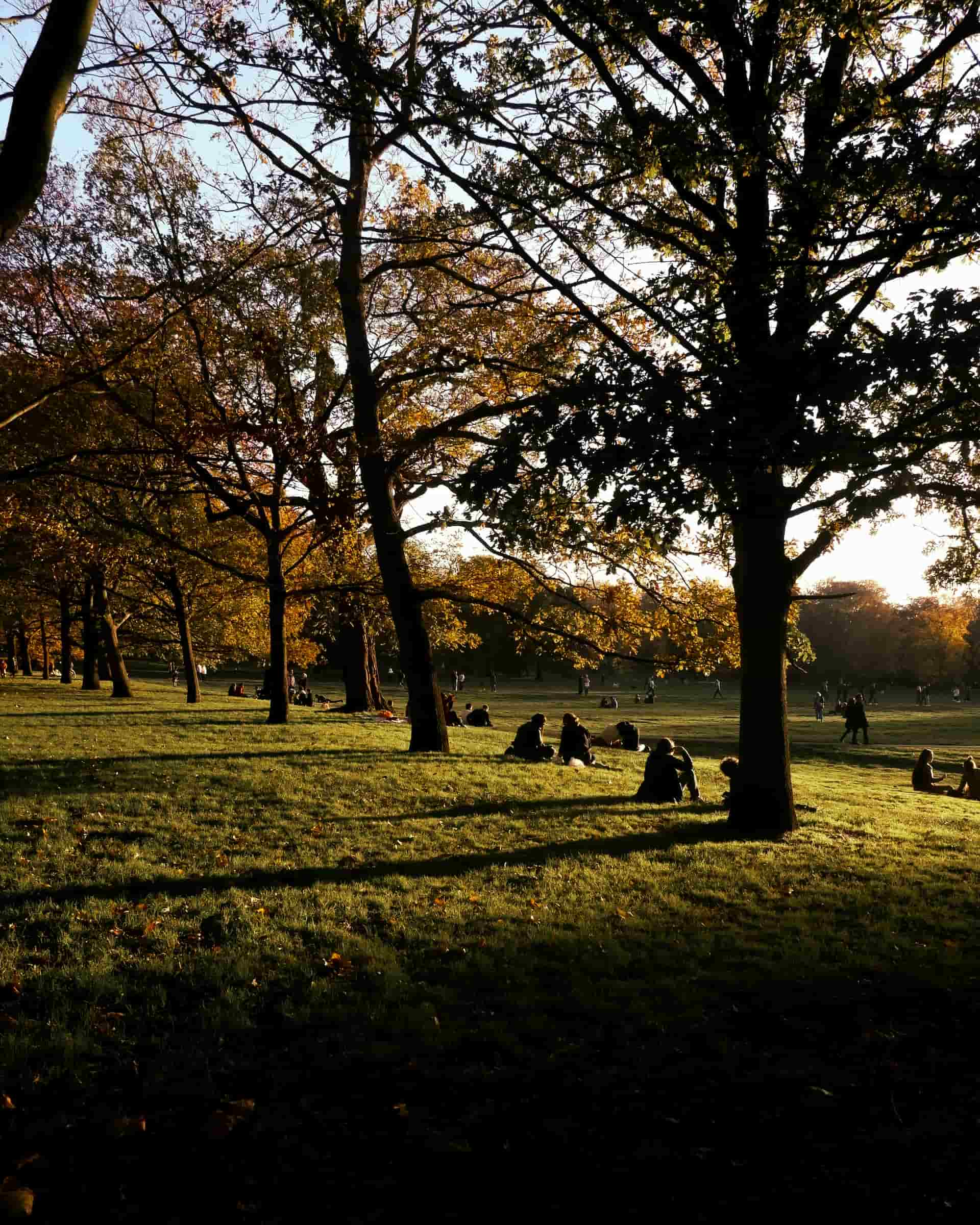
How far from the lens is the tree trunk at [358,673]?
26.5 m

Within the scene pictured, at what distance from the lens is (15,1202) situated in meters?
2.87

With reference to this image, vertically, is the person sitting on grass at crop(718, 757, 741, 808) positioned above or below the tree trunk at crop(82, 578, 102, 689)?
below

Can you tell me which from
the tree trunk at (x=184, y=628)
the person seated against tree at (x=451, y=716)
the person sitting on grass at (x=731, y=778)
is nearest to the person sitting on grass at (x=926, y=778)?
the person sitting on grass at (x=731, y=778)

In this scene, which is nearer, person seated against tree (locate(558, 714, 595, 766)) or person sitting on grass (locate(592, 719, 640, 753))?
person seated against tree (locate(558, 714, 595, 766))

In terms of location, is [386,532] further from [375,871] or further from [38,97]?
[38,97]

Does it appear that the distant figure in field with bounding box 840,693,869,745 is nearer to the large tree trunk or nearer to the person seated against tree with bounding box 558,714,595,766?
the person seated against tree with bounding box 558,714,595,766

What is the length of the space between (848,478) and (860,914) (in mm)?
3793

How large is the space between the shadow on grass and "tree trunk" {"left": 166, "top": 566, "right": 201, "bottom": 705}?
63.1ft

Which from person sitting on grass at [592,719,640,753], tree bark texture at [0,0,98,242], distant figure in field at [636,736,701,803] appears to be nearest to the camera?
tree bark texture at [0,0,98,242]

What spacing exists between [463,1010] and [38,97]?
629 centimetres

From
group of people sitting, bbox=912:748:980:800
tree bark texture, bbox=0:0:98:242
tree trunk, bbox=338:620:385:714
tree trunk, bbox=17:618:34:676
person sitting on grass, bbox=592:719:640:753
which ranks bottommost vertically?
group of people sitting, bbox=912:748:980:800

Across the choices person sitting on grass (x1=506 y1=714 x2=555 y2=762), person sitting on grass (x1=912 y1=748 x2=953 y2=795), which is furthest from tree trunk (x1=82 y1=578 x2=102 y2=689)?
person sitting on grass (x1=912 y1=748 x2=953 y2=795)

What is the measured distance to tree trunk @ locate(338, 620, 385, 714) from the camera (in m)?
26.5

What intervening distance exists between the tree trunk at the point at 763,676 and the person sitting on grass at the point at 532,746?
5.56m
